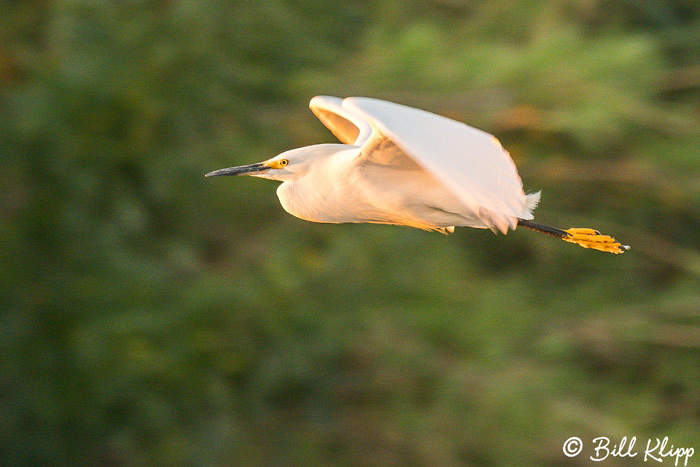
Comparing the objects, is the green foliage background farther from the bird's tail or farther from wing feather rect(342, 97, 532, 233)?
wing feather rect(342, 97, 532, 233)

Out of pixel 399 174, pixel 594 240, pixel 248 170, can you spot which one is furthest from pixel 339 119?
pixel 594 240

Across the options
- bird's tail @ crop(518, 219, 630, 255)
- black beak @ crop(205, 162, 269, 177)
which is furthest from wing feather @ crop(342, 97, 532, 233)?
bird's tail @ crop(518, 219, 630, 255)

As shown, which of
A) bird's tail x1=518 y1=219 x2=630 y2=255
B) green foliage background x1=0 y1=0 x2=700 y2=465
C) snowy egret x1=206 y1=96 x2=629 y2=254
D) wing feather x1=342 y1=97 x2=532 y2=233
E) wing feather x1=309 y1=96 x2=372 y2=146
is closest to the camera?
wing feather x1=342 y1=97 x2=532 y2=233

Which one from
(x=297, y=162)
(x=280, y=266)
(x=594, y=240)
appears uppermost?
(x=297, y=162)

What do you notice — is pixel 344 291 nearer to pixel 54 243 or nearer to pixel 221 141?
pixel 221 141

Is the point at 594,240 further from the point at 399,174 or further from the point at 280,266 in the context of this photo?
the point at 280,266

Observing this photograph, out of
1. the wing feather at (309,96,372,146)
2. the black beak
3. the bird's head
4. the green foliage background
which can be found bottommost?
the green foliage background

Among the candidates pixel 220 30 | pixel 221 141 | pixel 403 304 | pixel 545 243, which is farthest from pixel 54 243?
pixel 545 243
